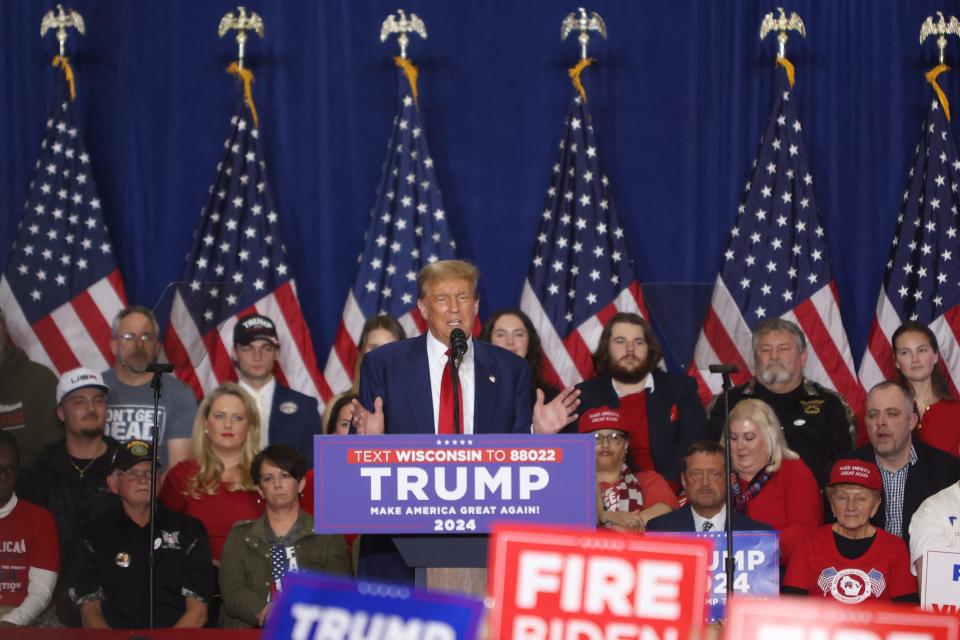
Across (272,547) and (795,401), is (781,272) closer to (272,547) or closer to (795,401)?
(795,401)

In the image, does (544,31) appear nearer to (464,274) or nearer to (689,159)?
(689,159)

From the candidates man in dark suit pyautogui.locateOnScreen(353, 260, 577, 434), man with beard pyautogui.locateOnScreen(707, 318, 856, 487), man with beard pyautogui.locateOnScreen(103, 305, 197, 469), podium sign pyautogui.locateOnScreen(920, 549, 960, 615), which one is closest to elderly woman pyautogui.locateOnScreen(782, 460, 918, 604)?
podium sign pyautogui.locateOnScreen(920, 549, 960, 615)

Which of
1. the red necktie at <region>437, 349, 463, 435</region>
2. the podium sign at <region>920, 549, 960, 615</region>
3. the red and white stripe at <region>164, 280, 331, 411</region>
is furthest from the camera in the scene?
the red and white stripe at <region>164, 280, 331, 411</region>

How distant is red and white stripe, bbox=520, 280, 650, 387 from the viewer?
7.26 m

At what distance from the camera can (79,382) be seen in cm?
600

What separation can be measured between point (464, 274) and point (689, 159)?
390 centimetres

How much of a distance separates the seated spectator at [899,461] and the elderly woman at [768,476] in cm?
26

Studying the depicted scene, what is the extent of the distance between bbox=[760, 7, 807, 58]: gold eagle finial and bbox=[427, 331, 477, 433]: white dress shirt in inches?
155

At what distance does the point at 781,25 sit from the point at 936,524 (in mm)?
3218

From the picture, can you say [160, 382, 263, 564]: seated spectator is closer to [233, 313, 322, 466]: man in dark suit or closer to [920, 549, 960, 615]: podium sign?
[233, 313, 322, 466]: man in dark suit

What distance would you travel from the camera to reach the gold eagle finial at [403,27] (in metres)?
7.39

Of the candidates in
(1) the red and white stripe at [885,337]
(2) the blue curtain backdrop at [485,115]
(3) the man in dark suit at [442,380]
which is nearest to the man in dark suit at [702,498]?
(3) the man in dark suit at [442,380]

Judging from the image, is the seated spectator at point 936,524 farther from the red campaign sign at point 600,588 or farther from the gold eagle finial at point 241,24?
the gold eagle finial at point 241,24

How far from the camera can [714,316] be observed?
23.8 ft
